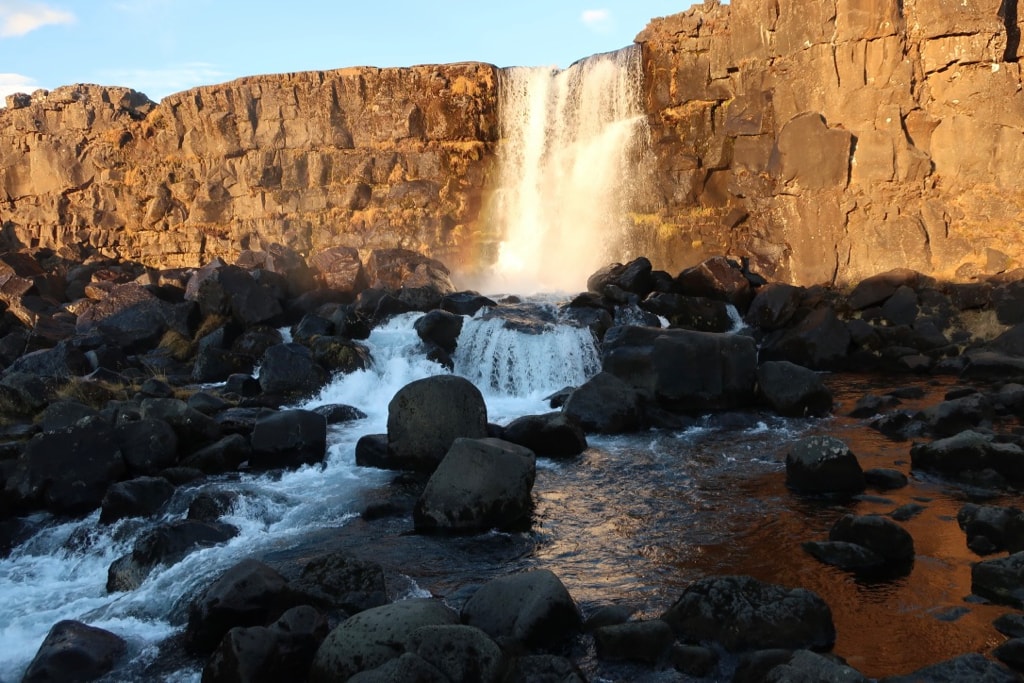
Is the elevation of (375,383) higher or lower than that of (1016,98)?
lower

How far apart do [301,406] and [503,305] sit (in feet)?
23.3

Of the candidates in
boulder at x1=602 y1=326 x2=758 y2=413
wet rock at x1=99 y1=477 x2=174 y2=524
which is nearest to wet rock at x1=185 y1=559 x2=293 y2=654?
wet rock at x1=99 y1=477 x2=174 y2=524

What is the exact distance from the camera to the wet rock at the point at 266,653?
656 centimetres

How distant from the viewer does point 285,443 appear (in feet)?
44.1

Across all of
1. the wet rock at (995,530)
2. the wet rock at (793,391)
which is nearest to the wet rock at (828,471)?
the wet rock at (995,530)

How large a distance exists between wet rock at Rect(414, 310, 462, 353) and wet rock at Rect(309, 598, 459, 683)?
13411 millimetres

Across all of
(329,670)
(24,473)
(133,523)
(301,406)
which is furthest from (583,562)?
(301,406)

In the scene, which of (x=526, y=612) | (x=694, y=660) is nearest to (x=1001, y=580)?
(x=694, y=660)

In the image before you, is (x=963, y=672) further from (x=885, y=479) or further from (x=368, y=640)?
(x=885, y=479)

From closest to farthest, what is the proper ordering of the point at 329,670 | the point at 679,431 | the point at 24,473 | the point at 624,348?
the point at 329,670
the point at 24,473
the point at 679,431
the point at 624,348

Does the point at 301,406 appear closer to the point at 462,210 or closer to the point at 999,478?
the point at 999,478

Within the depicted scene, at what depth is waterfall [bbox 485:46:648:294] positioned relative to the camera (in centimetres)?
2908

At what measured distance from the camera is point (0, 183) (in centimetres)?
3894

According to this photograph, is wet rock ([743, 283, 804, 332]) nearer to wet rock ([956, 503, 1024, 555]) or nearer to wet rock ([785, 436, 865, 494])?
wet rock ([785, 436, 865, 494])
